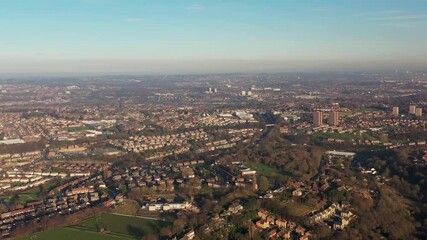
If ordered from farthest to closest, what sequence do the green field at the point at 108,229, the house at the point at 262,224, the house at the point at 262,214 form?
1. the house at the point at 262,214
2. the house at the point at 262,224
3. the green field at the point at 108,229

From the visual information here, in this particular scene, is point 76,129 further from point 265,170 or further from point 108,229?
point 108,229

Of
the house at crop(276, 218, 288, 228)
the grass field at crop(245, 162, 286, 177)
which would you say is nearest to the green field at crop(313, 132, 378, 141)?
the grass field at crop(245, 162, 286, 177)

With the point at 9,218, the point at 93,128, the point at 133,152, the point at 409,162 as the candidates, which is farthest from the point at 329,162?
the point at 93,128

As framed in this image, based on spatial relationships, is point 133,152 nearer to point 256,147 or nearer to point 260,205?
Answer: point 256,147

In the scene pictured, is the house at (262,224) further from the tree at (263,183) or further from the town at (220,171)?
the tree at (263,183)

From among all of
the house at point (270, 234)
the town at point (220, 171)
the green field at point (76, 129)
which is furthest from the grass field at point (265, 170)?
the green field at point (76, 129)
